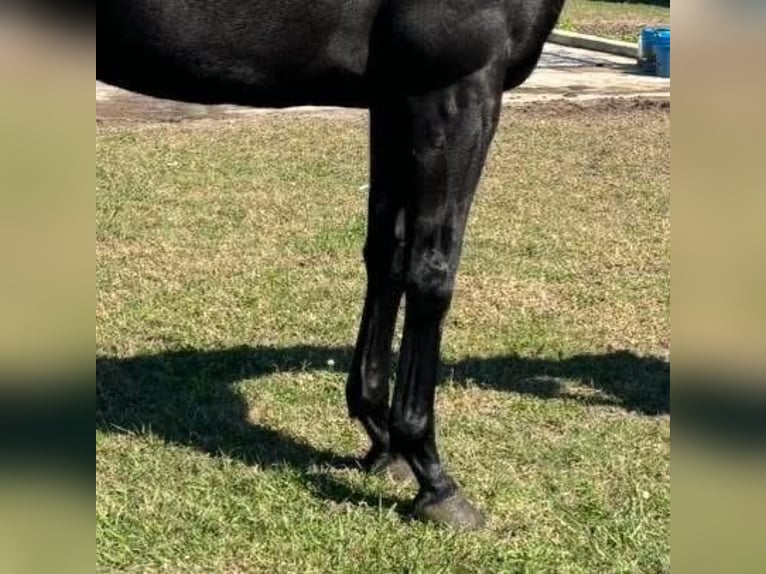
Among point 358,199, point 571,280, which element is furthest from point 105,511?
point 358,199

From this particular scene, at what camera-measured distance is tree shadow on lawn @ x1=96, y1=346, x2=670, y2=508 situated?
4.07 meters

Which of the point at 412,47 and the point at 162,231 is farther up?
the point at 412,47

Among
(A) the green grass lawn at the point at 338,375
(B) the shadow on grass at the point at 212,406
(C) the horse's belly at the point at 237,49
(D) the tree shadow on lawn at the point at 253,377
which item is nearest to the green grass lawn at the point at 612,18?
(A) the green grass lawn at the point at 338,375

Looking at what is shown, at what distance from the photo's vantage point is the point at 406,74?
3.17m

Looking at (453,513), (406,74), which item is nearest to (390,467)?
(453,513)

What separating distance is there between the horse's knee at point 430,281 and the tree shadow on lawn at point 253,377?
28.8 inches

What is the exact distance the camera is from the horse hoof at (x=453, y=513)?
11.4 feet

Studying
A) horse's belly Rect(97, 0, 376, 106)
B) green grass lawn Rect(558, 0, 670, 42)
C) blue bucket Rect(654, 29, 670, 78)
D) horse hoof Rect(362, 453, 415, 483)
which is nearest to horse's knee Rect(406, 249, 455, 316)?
horse's belly Rect(97, 0, 376, 106)

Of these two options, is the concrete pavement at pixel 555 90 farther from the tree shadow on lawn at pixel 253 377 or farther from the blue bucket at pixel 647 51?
the tree shadow on lawn at pixel 253 377

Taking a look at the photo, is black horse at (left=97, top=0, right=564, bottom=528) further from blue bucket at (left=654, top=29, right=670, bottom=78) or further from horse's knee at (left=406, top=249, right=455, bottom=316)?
blue bucket at (left=654, top=29, right=670, bottom=78)

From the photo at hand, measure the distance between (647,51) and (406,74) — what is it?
43.7 feet
